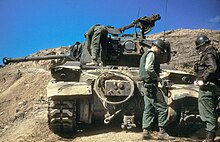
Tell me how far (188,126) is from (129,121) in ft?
4.29

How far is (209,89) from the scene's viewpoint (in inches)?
198

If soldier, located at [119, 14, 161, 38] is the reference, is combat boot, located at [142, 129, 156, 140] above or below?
below

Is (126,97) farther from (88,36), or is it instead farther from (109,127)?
(88,36)

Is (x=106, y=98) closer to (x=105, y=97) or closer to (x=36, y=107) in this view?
(x=105, y=97)

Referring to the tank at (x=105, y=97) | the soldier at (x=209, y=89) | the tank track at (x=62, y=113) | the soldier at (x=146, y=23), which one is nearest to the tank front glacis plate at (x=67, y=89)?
the tank at (x=105, y=97)

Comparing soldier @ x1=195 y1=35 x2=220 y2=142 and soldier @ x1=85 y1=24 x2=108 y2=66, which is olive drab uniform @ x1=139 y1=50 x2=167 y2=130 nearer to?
soldier @ x1=195 y1=35 x2=220 y2=142

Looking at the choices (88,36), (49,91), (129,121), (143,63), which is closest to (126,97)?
(129,121)

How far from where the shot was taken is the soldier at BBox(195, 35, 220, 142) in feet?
16.1

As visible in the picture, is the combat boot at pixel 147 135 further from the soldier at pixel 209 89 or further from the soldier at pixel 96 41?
the soldier at pixel 96 41

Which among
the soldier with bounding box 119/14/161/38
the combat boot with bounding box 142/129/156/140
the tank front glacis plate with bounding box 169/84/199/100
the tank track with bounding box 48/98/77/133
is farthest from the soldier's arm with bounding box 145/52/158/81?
the soldier with bounding box 119/14/161/38

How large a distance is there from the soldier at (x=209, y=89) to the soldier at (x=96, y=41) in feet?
9.26

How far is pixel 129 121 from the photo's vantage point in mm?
6242

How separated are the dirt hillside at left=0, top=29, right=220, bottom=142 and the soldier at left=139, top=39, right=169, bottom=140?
281 mm

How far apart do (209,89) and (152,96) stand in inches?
40.5
